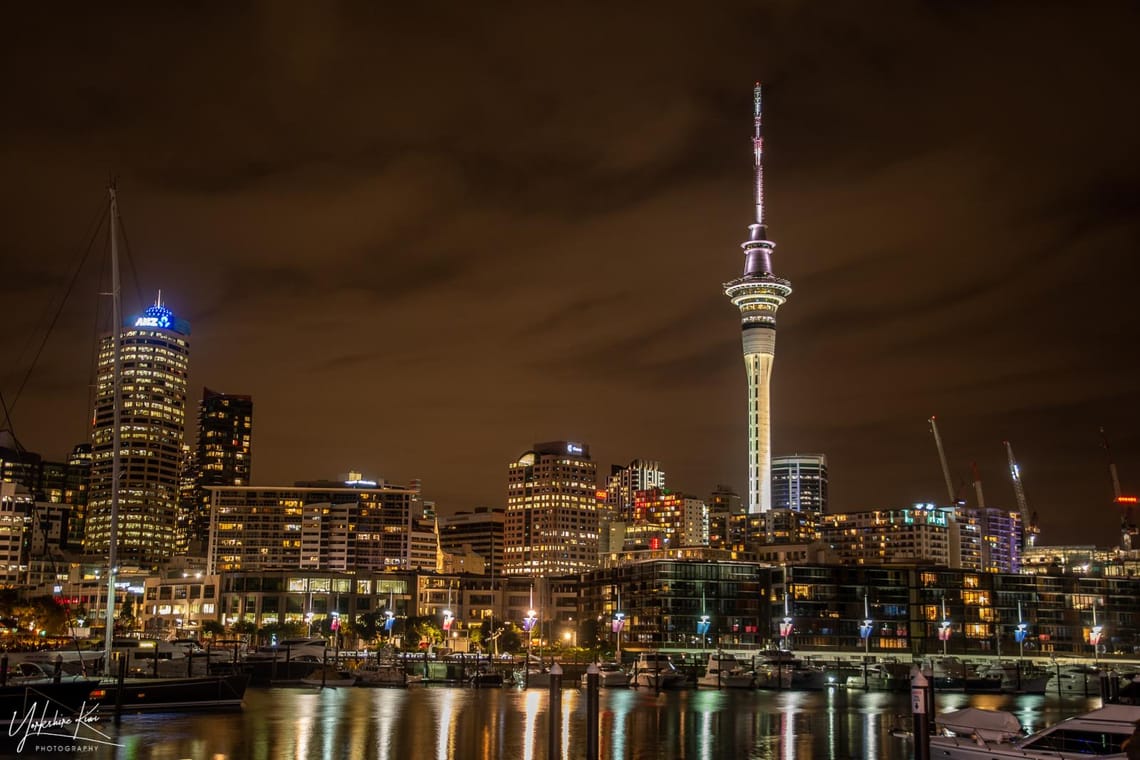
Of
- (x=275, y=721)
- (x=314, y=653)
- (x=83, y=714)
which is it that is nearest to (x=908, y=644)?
(x=314, y=653)

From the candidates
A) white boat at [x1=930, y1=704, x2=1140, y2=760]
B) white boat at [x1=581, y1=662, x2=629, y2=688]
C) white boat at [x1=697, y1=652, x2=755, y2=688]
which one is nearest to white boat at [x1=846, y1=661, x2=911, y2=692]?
white boat at [x1=697, y1=652, x2=755, y2=688]

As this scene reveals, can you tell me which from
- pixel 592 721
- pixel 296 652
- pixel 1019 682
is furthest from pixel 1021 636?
pixel 592 721

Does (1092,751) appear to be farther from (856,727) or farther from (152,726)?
(152,726)

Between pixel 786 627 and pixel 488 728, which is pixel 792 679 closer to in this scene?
pixel 786 627

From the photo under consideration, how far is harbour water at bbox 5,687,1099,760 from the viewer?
61.2 m

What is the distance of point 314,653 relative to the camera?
13538 cm

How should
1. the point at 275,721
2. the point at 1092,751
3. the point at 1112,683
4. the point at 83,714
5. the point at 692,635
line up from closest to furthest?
1. the point at 1092,751
2. the point at 83,714
3. the point at 275,721
4. the point at 1112,683
5. the point at 692,635

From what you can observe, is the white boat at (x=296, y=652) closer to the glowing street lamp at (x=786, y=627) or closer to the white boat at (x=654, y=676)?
the white boat at (x=654, y=676)

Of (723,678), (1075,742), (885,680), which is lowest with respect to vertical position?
(885,680)

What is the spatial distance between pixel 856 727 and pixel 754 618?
11983 cm

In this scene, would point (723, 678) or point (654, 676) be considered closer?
point (654, 676)

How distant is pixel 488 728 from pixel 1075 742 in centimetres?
3774

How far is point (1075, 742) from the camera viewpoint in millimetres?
46875

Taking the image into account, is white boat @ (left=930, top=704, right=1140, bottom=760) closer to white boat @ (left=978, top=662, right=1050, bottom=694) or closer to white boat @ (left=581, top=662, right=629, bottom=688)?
white boat @ (left=581, top=662, right=629, bottom=688)
